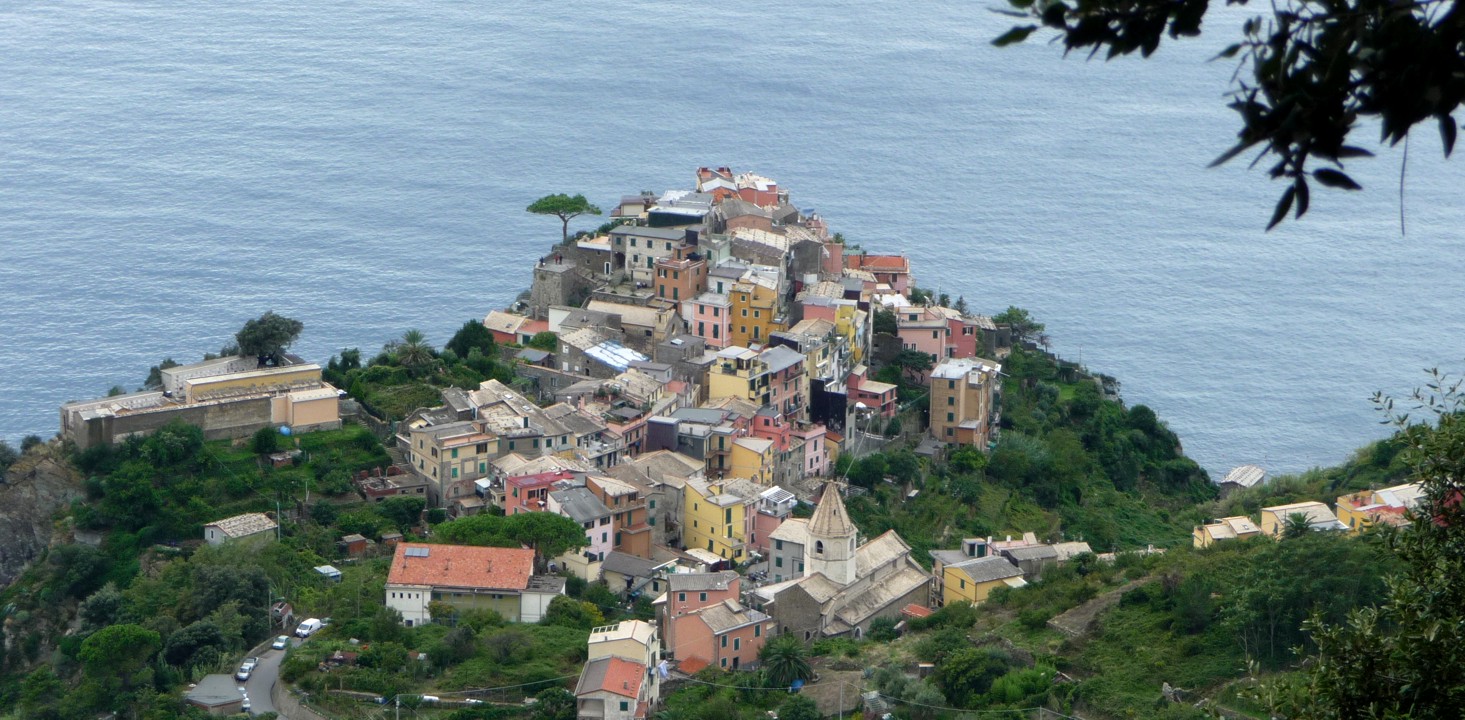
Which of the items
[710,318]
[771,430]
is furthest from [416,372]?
[771,430]

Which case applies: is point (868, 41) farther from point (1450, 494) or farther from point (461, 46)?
point (1450, 494)

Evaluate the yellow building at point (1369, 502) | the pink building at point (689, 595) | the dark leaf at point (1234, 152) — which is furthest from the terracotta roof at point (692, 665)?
the dark leaf at point (1234, 152)

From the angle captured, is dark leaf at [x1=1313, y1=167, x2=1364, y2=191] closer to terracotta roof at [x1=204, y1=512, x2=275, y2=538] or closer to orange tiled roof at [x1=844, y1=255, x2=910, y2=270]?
terracotta roof at [x1=204, y1=512, x2=275, y2=538]

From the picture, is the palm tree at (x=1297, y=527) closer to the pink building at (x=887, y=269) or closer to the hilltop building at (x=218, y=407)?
the pink building at (x=887, y=269)

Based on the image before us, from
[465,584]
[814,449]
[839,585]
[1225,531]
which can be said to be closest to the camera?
[465,584]

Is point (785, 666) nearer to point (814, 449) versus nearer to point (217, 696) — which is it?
point (217, 696)
